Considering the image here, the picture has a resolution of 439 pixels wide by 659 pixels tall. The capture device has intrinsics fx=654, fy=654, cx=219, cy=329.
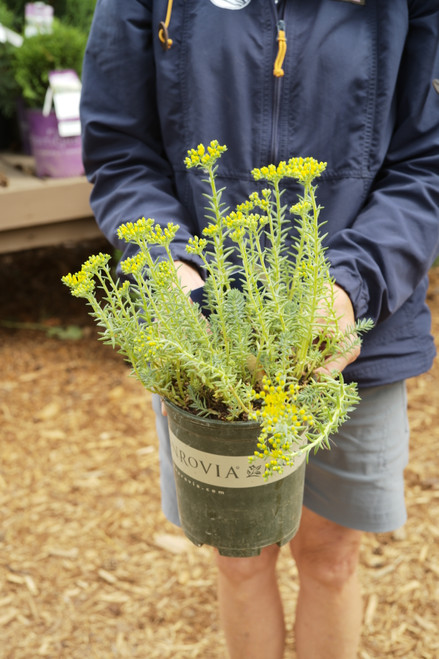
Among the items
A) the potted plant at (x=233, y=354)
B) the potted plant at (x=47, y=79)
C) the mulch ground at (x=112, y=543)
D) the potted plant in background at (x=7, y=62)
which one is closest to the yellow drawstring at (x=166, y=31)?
the potted plant at (x=233, y=354)

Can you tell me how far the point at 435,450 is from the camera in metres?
3.11

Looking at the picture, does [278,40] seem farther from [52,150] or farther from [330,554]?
[52,150]

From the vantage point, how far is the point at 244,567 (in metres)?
1.65

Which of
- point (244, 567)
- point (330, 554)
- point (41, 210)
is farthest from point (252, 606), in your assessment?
point (41, 210)

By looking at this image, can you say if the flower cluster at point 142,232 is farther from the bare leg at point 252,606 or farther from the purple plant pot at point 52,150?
the purple plant pot at point 52,150

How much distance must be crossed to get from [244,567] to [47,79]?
113 inches

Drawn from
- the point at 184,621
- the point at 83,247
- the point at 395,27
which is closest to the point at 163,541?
the point at 184,621


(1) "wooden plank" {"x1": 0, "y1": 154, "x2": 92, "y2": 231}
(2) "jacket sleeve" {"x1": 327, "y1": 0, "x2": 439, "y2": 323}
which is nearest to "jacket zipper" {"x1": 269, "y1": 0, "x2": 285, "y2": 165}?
(2) "jacket sleeve" {"x1": 327, "y1": 0, "x2": 439, "y2": 323}

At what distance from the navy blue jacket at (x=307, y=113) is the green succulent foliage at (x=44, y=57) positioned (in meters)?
2.17

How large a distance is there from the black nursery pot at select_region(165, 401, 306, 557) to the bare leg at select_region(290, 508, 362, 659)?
427 mm

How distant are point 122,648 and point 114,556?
42 cm

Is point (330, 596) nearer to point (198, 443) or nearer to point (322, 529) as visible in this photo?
point (322, 529)

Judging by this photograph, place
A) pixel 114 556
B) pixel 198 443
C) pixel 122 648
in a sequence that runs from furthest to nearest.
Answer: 1. pixel 114 556
2. pixel 122 648
3. pixel 198 443

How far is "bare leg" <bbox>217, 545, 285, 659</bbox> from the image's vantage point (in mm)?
1662
